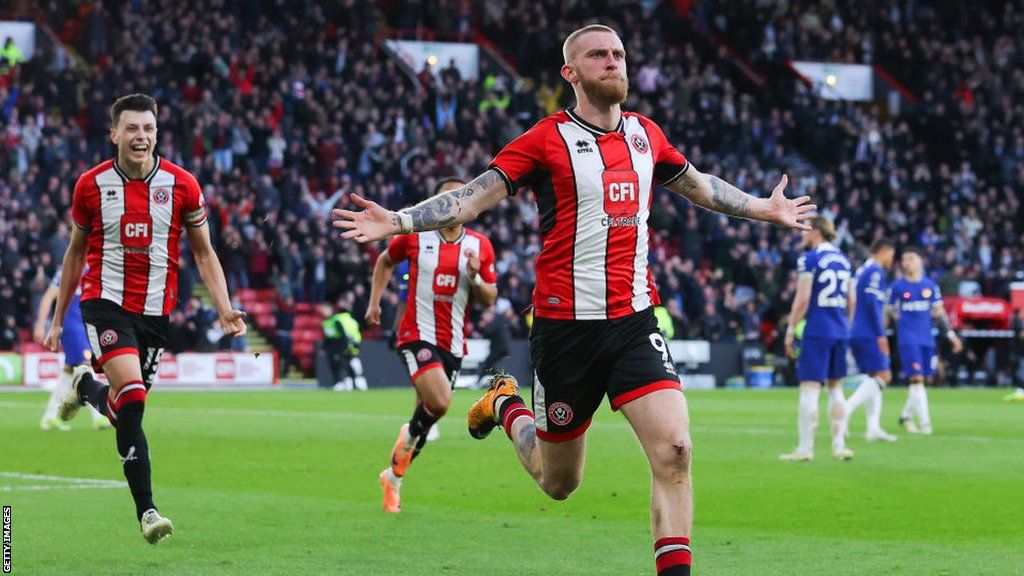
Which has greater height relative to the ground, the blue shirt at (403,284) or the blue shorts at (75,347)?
the blue shirt at (403,284)

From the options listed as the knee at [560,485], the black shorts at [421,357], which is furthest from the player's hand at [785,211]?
the black shorts at [421,357]

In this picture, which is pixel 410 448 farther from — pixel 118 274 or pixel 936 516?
pixel 936 516

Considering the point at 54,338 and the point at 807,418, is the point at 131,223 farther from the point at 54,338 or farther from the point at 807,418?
the point at 807,418

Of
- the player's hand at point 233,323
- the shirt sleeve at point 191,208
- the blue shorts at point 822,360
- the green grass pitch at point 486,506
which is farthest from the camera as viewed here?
the blue shorts at point 822,360

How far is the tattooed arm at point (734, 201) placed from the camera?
313 inches

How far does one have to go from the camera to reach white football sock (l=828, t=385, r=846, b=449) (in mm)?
16266

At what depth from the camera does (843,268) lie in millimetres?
16438

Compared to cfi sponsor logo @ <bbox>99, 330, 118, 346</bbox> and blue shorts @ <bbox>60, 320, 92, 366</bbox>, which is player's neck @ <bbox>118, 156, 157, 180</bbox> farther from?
blue shorts @ <bbox>60, 320, 92, 366</bbox>

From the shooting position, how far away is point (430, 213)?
23.6ft

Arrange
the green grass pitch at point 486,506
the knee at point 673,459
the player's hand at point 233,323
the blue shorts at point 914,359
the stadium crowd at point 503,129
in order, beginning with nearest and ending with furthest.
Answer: the knee at point 673,459
the green grass pitch at point 486,506
the player's hand at point 233,323
the blue shorts at point 914,359
the stadium crowd at point 503,129

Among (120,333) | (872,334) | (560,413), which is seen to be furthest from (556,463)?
(872,334)

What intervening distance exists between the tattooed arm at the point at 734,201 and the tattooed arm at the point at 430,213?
1092 mm

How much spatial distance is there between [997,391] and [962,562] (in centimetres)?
2743

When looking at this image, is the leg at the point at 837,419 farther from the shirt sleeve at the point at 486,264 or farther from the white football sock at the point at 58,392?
the white football sock at the point at 58,392
